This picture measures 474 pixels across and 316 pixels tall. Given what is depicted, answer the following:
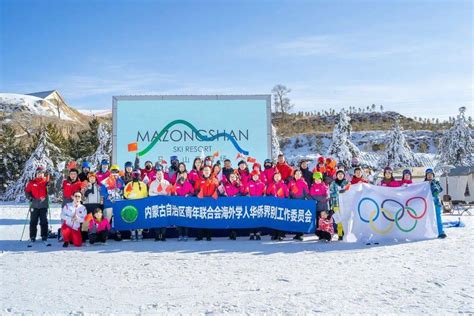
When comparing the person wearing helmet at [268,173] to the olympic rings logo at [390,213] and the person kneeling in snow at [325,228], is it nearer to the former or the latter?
the person kneeling in snow at [325,228]

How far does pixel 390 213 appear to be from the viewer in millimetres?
9695

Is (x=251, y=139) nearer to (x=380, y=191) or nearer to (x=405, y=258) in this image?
(x=380, y=191)

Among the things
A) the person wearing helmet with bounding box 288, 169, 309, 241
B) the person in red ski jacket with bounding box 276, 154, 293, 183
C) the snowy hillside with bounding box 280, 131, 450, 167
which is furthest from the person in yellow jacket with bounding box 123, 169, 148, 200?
the snowy hillside with bounding box 280, 131, 450, 167

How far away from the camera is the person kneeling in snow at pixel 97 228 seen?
30.5 feet

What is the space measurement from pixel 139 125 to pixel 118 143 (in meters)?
0.79

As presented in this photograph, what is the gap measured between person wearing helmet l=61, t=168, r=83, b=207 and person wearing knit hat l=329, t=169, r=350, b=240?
216 inches

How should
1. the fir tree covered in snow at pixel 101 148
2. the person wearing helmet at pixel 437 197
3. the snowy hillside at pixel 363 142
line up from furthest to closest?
the snowy hillside at pixel 363 142 → the fir tree covered in snow at pixel 101 148 → the person wearing helmet at pixel 437 197

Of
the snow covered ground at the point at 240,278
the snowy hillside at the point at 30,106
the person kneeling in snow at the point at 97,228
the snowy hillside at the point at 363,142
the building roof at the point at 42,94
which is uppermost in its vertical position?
the building roof at the point at 42,94

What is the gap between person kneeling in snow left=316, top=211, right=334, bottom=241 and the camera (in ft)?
30.9

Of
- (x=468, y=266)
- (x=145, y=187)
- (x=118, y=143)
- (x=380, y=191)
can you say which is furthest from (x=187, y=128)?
(x=468, y=266)

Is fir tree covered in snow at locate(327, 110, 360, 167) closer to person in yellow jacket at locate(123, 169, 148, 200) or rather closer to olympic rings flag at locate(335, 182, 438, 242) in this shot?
olympic rings flag at locate(335, 182, 438, 242)

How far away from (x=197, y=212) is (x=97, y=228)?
2151 millimetres

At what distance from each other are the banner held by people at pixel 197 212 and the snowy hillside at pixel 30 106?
146 feet

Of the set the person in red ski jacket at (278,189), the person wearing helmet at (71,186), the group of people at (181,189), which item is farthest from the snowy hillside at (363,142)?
the person wearing helmet at (71,186)
